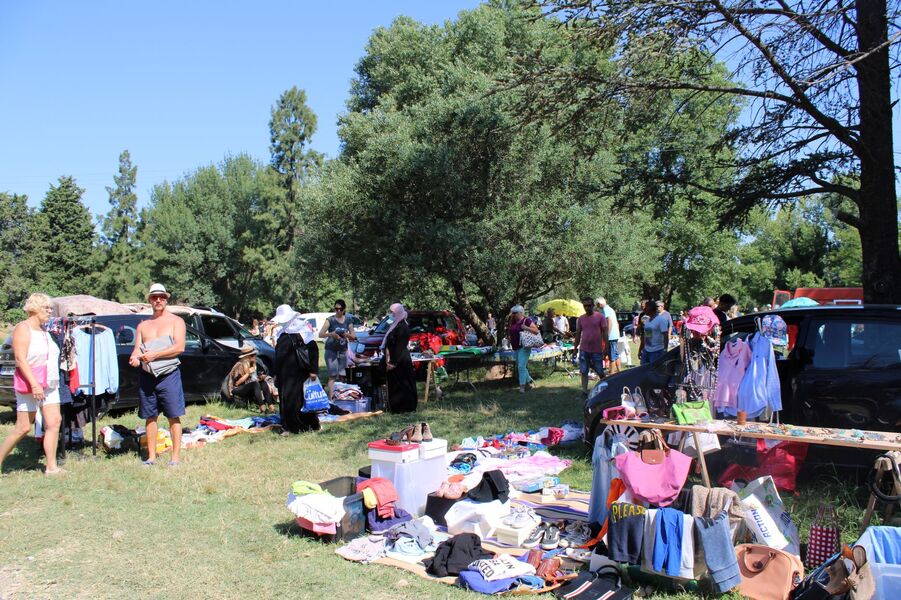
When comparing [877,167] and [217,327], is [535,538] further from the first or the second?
[217,327]

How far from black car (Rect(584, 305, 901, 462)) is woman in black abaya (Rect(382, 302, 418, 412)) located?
4921 mm

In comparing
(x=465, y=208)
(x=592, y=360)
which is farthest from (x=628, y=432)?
(x=465, y=208)

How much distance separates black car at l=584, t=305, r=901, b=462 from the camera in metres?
5.22

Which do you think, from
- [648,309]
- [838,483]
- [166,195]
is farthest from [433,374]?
[166,195]

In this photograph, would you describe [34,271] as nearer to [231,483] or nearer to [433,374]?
[433,374]

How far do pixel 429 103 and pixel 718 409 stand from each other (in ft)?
35.6

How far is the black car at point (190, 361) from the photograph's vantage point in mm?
10141

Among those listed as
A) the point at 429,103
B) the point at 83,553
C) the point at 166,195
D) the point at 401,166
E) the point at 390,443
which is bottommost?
the point at 83,553

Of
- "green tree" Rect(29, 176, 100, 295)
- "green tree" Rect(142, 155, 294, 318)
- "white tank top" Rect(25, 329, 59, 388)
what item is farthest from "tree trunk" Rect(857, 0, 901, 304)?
"green tree" Rect(29, 176, 100, 295)

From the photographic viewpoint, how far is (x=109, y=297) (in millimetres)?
53406

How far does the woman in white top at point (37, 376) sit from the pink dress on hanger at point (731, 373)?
6478 millimetres

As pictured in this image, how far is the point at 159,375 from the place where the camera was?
278 inches

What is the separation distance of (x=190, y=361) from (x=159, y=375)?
4.65 m

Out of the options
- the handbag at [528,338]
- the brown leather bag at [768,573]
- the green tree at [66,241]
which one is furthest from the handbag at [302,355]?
the green tree at [66,241]
